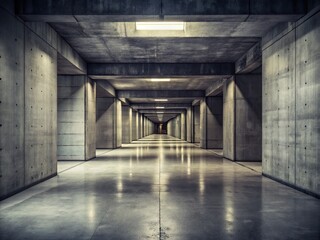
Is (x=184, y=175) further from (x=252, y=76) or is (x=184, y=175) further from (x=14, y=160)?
(x=252, y=76)

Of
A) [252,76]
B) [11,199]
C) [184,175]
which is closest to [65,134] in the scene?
[184,175]

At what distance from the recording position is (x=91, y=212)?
271 inches

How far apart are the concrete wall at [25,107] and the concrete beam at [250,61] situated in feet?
27.7

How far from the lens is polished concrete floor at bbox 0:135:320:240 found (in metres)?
5.53

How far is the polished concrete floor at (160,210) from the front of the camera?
18.1ft

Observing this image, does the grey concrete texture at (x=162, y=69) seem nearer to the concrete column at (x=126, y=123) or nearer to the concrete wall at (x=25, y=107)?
the concrete wall at (x=25, y=107)

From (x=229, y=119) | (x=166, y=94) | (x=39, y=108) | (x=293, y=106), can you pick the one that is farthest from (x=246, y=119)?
(x=166, y=94)

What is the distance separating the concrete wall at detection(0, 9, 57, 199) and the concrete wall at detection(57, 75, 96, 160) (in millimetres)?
5518

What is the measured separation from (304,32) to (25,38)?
8286mm

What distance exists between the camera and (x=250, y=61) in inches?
588

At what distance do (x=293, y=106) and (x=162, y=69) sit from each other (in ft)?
30.4

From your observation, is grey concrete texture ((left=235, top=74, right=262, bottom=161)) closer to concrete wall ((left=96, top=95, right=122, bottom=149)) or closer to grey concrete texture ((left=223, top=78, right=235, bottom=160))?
grey concrete texture ((left=223, top=78, right=235, bottom=160))

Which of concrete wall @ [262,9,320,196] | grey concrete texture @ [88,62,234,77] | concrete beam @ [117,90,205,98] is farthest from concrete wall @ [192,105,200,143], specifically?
concrete wall @ [262,9,320,196]

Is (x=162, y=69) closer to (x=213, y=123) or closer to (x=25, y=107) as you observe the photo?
(x=25, y=107)
